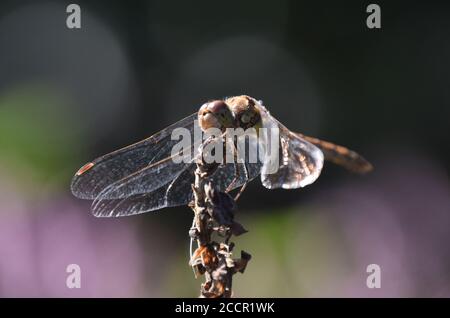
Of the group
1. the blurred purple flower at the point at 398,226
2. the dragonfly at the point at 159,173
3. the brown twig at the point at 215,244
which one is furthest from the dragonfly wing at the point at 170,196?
the blurred purple flower at the point at 398,226

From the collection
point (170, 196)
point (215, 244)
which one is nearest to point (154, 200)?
point (170, 196)

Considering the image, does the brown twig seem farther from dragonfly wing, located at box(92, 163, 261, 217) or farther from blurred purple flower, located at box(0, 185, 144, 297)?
blurred purple flower, located at box(0, 185, 144, 297)

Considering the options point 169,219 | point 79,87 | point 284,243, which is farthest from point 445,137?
point 79,87

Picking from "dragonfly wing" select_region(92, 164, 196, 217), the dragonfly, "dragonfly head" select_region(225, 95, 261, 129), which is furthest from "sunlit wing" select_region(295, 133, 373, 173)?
"dragonfly wing" select_region(92, 164, 196, 217)

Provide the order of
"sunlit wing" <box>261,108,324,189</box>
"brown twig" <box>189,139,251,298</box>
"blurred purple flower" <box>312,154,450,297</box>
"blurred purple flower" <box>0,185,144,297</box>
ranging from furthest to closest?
"blurred purple flower" <box>312,154,450,297</box> → "blurred purple flower" <box>0,185,144,297</box> → "sunlit wing" <box>261,108,324,189</box> → "brown twig" <box>189,139,251,298</box>

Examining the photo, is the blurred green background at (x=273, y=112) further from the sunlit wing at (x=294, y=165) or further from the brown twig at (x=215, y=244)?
the brown twig at (x=215, y=244)

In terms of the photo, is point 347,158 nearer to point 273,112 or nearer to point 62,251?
point 62,251

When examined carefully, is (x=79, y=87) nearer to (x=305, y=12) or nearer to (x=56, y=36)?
(x=56, y=36)
